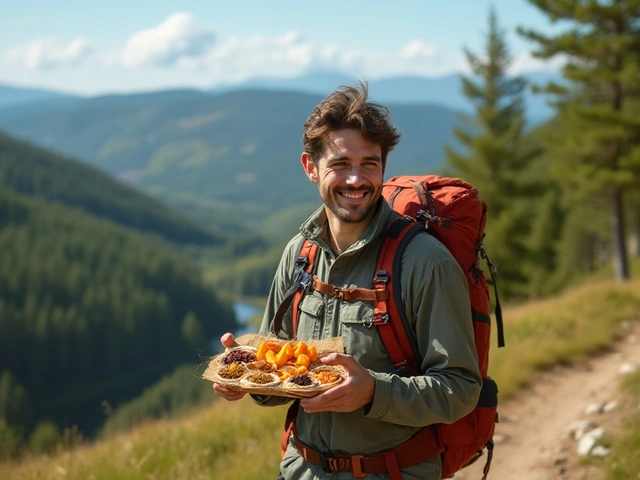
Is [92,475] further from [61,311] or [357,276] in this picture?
[61,311]

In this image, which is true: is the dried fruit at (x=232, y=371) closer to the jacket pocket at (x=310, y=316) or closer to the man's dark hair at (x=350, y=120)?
the jacket pocket at (x=310, y=316)

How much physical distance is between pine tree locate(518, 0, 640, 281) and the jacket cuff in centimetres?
1751

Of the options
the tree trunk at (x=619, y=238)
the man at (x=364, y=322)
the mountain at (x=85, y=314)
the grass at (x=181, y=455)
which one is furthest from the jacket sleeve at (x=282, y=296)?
the mountain at (x=85, y=314)

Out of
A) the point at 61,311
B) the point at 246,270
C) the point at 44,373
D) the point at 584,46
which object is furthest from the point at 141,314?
the point at 584,46

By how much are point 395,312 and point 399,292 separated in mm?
84

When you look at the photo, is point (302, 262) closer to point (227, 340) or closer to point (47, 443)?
point (227, 340)

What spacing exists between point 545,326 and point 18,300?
Answer: 366ft

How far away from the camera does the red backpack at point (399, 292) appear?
268 centimetres

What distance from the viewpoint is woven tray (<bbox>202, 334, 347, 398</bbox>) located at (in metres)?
2.48

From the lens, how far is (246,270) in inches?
7347

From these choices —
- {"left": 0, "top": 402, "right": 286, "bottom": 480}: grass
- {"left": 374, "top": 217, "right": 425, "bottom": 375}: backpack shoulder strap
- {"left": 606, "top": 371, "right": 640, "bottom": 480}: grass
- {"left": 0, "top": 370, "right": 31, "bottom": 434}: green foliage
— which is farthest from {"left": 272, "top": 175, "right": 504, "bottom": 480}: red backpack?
{"left": 0, "top": 370, "right": 31, "bottom": 434}: green foliage

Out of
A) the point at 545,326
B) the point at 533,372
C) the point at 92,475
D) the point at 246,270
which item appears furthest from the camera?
the point at 246,270

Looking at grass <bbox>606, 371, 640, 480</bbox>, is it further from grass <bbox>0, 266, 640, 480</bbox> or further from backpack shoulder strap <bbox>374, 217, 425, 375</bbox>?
backpack shoulder strap <bbox>374, 217, 425, 375</bbox>

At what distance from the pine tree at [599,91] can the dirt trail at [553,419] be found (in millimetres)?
11001
